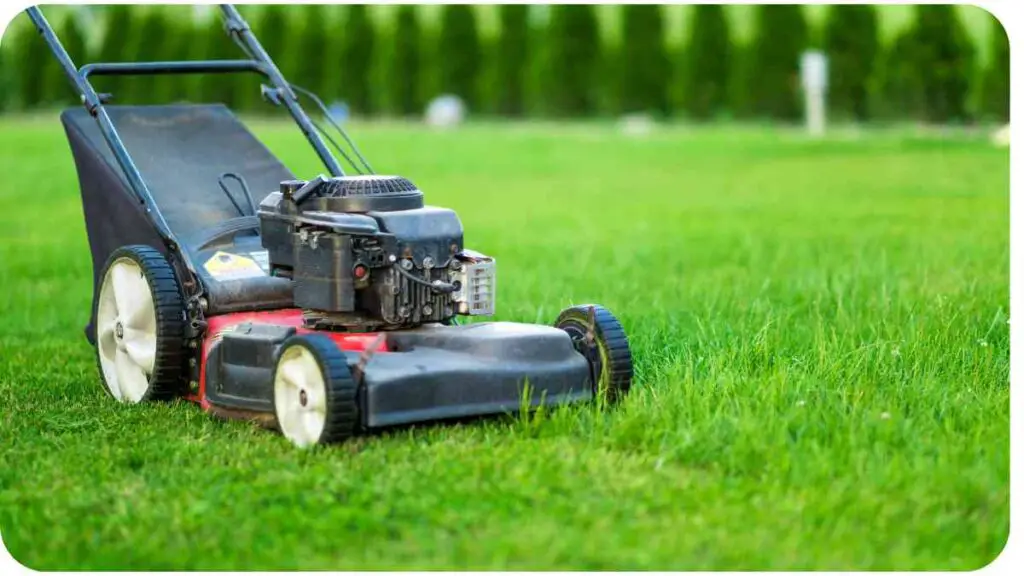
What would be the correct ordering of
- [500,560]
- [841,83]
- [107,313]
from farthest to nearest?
[841,83] < [107,313] < [500,560]

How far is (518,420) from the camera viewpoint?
4.86m

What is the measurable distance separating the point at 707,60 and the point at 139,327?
65.1 feet

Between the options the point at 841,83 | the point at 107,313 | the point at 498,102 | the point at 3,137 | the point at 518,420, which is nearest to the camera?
the point at 518,420

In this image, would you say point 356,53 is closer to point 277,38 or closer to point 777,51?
point 277,38

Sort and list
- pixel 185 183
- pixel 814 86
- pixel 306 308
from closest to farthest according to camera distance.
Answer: pixel 306 308 → pixel 185 183 → pixel 814 86

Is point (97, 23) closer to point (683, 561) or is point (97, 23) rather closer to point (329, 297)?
point (329, 297)

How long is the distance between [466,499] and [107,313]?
251 centimetres

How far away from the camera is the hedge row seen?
74.3 ft

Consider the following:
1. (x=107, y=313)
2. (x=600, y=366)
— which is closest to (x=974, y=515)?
(x=600, y=366)

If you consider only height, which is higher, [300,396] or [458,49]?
[458,49]

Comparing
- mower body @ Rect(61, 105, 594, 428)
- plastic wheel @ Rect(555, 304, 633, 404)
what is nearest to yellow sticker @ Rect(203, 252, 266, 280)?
mower body @ Rect(61, 105, 594, 428)

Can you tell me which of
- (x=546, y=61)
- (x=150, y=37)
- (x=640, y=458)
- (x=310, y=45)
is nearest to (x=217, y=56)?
(x=150, y=37)

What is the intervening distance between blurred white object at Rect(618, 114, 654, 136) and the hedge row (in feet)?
0.98

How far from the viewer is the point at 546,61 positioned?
24984mm
